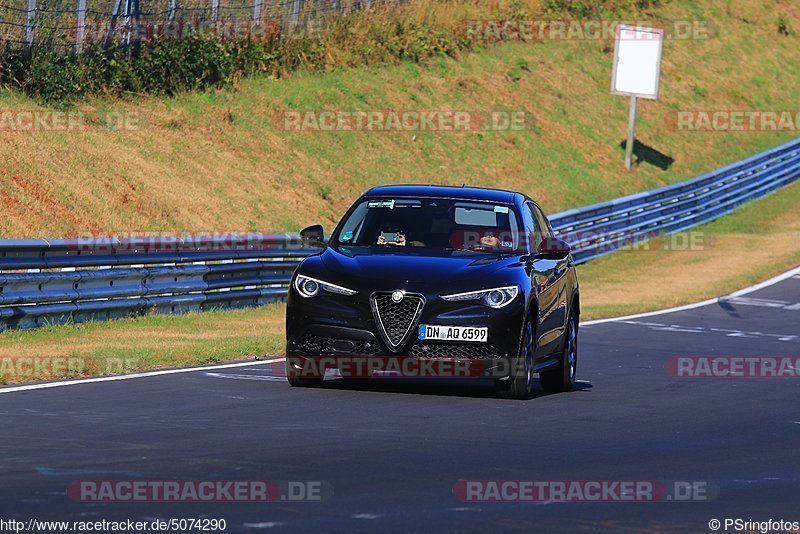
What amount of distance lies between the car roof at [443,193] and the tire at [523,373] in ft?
4.90

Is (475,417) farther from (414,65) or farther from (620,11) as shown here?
(620,11)

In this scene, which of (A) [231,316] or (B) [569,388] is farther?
(A) [231,316]

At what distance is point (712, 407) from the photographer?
515 inches

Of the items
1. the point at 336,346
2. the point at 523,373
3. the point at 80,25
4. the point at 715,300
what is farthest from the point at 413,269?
the point at 80,25

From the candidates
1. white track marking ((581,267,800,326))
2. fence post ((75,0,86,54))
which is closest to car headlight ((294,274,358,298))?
white track marking ((581,267,800,326))

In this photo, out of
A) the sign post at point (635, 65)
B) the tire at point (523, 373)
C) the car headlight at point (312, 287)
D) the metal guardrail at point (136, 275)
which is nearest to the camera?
the car headlight at point (312, 287)

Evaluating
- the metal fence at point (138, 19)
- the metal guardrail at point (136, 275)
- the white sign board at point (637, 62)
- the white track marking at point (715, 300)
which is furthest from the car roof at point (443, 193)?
the white sign board at point (637, 62)

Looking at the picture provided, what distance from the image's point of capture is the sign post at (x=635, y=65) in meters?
42.7

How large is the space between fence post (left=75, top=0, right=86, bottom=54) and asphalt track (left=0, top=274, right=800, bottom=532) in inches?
594

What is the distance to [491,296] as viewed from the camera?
477 inches

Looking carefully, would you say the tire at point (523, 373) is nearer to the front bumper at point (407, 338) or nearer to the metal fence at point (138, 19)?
the front bumper at point (407, 338)

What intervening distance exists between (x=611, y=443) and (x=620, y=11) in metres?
43.3

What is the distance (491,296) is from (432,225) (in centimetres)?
129

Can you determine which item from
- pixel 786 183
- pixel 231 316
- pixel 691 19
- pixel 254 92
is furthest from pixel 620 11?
pixel 231 316
